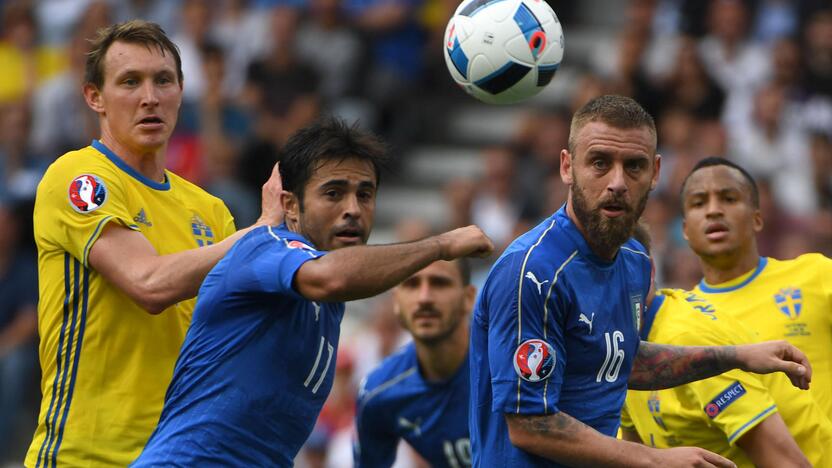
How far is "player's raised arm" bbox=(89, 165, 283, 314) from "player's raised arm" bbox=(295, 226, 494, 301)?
0.68 meters

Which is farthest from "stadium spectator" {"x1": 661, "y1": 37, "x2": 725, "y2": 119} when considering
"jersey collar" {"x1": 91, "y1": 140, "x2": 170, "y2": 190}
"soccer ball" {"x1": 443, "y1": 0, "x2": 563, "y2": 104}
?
"jersey collar" {"x1": 91, "y1": 140, "x2": 170, "y2": 190}

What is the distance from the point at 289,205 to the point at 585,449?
1704 mm

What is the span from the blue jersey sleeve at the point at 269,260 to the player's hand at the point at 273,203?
249 millimetres

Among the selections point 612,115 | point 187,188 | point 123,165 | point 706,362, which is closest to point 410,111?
point 187,188

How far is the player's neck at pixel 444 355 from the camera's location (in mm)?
8164

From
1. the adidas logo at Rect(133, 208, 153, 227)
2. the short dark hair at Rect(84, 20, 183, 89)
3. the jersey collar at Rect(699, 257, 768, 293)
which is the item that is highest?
the short dark hair at Rect(84, 20, 183, 89)

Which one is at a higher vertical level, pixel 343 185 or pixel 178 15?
pixel 178 15

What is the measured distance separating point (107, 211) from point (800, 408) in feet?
11.3

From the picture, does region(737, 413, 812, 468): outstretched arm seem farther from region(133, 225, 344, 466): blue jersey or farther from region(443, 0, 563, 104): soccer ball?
region(133, 225, 344, 466): blue jersey

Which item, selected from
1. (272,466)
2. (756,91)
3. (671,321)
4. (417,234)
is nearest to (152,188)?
(272,466)

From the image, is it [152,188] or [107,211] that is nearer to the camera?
[107,211]

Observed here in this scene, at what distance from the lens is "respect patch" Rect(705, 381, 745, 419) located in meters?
6.16

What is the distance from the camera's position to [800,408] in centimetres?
644

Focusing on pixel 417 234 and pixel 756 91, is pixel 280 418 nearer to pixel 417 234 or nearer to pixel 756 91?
pixel 417 234
